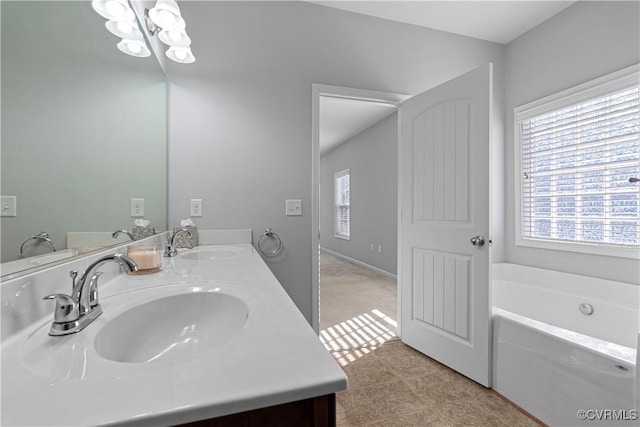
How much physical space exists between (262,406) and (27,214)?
65 cm

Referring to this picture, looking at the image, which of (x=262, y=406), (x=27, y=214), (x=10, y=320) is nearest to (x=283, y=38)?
(x=27, y=214)

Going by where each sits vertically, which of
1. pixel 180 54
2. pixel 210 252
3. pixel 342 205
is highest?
pixel 180 54

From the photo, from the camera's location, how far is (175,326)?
816mm

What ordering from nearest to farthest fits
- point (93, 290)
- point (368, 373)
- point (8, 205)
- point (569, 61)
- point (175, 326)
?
point (8, 205) → point (93, 290) → point (175, 326) → point (368, 373) → point (569, 61)

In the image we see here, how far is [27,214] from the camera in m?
0.61

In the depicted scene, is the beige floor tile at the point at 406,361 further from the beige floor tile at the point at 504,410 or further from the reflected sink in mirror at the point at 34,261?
the reflected sink in mirror at the point at 34,261

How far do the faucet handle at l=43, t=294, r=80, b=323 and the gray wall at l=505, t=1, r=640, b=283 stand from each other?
9.06 feet

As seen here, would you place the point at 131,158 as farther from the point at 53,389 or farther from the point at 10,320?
the point at 53,389

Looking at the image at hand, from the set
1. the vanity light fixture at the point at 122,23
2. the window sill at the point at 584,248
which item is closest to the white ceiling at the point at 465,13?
the vanity light fixture at the point at 122,23

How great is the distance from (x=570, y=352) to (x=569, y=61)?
2.10 metres

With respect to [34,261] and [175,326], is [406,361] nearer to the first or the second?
[175,326]

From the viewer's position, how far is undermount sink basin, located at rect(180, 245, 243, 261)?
1.54 meters

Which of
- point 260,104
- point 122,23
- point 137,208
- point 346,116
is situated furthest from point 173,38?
point 346,116

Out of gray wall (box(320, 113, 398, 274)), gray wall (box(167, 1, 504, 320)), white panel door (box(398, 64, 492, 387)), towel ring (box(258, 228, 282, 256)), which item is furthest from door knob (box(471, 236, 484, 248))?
gray wall (box(320, 113, 398, 274))
